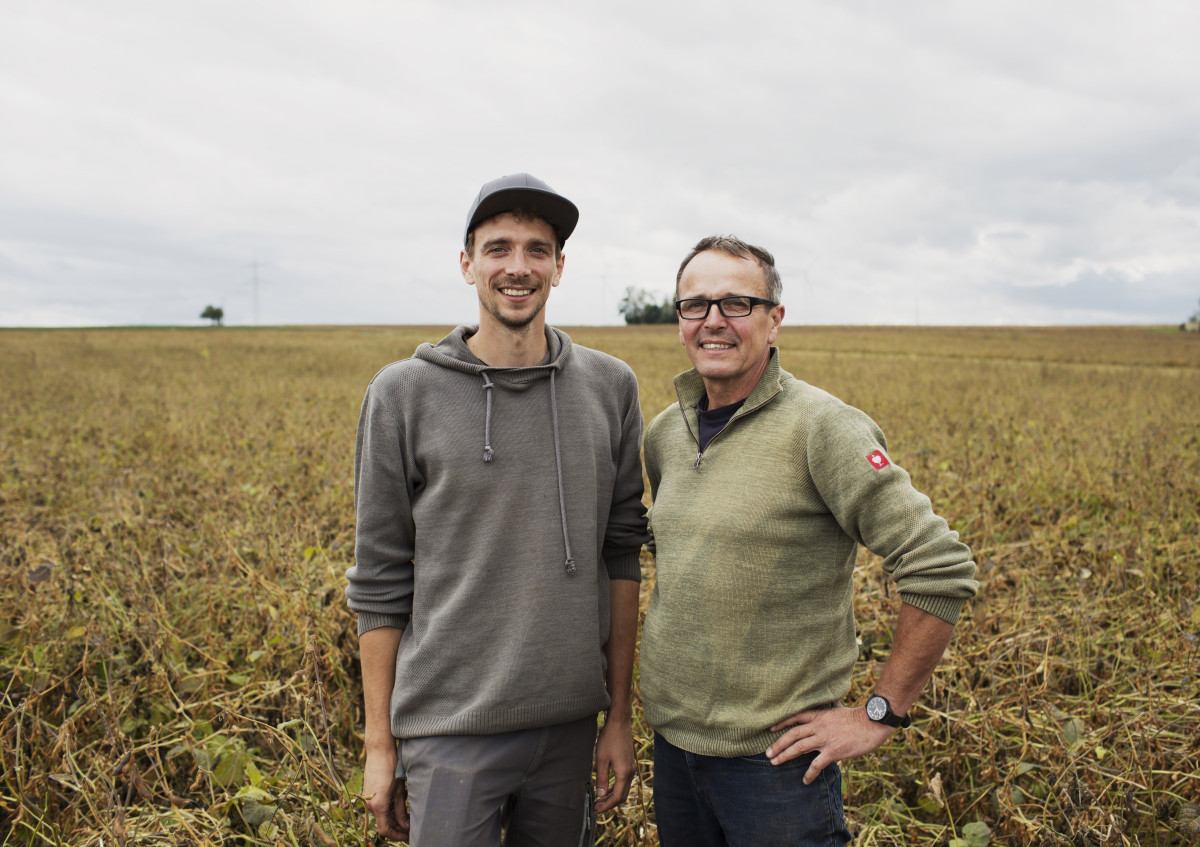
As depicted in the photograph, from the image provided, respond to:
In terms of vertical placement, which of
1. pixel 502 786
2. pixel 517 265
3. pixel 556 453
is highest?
pixel 517 265

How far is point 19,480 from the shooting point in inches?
238

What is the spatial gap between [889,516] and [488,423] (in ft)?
3.46

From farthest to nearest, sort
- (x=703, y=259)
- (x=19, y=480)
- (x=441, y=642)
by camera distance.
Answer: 1. (x=19, y=480)
2. (x=703, y=259)
3. (x=441, y=642)

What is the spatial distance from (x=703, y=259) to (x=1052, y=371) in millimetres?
22241

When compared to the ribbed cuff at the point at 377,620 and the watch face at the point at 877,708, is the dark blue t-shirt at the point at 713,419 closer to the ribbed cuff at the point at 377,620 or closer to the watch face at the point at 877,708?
the watch face at the point at 877,708

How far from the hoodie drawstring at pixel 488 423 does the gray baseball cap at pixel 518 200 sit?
465mm

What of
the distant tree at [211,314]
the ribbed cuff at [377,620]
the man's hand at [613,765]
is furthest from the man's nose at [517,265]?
the distant tree at [211,314]

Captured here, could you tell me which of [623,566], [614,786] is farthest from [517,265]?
[614,786]

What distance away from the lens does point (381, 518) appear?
1.79 meters

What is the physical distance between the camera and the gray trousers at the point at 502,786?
168cm

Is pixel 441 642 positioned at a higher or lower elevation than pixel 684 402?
lower

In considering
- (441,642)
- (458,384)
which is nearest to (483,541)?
(441,642)

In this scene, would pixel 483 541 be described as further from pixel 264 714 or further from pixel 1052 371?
pixel 1052 371

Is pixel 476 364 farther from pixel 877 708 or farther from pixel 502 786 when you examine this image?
pixel 877 708
